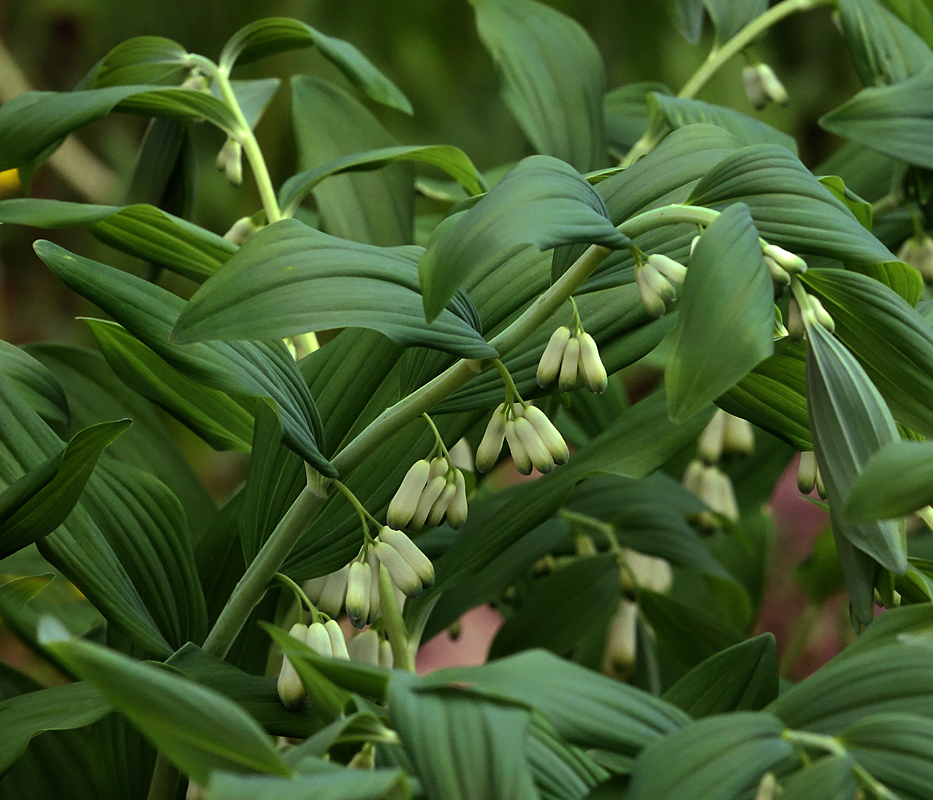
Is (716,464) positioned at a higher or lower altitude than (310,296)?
lower

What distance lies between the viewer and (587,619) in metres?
0.71

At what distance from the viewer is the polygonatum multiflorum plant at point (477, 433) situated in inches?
11.9

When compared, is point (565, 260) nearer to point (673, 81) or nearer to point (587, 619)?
point (587, 619)

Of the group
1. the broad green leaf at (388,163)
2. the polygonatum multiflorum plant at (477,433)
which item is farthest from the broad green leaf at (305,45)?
the broad green leaf at (388,163)

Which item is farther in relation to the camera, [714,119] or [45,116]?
[714,119]

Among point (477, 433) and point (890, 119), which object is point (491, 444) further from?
point (890, 119)

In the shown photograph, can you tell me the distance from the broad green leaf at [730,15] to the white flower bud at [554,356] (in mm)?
467

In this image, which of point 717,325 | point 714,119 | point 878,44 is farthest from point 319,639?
point 878,44

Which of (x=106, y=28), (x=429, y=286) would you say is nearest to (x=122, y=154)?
(x=106, y=28)

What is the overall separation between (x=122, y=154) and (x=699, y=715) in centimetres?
243

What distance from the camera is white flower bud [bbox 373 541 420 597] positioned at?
1.46ft

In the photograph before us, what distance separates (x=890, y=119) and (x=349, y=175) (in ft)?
1.20

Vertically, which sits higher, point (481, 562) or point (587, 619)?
point (481, 562)

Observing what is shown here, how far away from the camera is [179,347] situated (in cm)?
42
